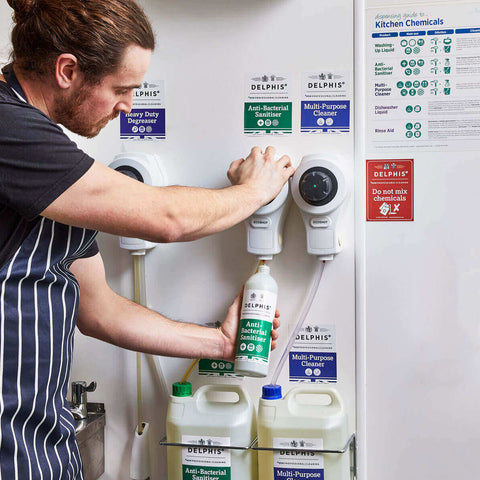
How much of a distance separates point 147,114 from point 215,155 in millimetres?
220

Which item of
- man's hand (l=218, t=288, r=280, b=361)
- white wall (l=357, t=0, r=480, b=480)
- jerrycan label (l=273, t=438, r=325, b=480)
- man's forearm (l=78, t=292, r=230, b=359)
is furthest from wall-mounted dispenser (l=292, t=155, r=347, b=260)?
jerrycan label (l=273, t=438, r=325, b=480)

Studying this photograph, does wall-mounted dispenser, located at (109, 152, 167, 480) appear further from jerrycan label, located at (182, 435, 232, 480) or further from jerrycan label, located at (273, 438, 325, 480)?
A: jerrycan label, located at (273, 438, 325, 480)

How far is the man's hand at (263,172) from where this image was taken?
154 centimetres

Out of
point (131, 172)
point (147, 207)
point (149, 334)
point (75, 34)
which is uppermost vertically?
point (75, 34)

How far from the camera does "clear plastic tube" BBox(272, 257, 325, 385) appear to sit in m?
1.66

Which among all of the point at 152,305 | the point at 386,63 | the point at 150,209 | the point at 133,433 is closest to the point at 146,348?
the point at 152,305

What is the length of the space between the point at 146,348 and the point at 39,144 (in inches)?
25.7

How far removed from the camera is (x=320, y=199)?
5.11 feet

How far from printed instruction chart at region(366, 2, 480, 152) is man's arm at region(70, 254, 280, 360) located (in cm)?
60

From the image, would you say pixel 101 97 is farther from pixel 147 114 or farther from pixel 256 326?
pixel 256 326

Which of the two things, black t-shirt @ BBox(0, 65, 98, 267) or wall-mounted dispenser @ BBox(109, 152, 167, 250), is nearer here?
black t-shirt @ BBox(0, 65, 98, 267)

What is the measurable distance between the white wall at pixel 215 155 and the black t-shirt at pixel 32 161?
59 centimetres

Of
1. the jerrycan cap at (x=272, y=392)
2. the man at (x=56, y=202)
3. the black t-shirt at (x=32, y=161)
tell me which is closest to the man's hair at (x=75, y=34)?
the man at (x=56, y=202)

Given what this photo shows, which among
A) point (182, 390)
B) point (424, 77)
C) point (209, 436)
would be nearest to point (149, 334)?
point (182, 390)
